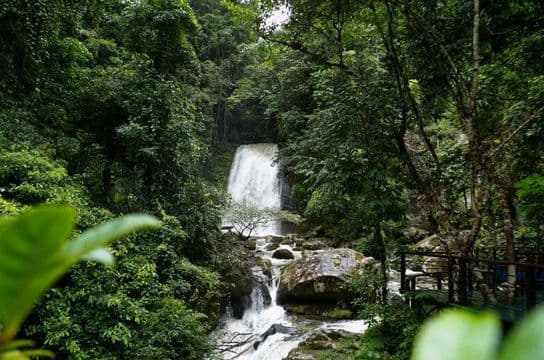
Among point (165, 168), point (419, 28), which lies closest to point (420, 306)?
point (419, 28)

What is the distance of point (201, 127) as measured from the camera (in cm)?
916

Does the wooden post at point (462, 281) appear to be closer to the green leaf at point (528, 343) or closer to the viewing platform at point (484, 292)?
the viewing platform at point (484, 292)

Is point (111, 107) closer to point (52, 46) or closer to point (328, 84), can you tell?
point (52, 46)

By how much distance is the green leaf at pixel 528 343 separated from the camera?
22cm

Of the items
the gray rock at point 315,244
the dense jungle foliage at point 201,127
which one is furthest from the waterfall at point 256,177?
the dense jungle foliage at point 201,127

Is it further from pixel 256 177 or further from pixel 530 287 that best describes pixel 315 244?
pixel 530 287

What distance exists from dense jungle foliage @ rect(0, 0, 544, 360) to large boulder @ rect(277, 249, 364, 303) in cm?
171

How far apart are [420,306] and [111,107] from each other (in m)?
7.20

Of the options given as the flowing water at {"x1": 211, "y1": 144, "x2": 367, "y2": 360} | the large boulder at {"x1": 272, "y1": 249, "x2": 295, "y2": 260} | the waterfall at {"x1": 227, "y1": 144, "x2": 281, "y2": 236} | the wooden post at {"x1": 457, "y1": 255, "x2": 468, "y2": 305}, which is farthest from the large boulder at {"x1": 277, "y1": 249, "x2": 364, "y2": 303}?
the waterfall at {"x1": 227, "y1": 144, "x2": 281, "y2": 236}

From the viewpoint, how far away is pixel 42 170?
18.0 feet

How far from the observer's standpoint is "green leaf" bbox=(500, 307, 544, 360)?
0.22m

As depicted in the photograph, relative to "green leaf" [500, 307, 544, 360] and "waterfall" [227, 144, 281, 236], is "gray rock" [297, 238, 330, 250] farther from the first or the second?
"green leaf" [500, 307, 544, 360]

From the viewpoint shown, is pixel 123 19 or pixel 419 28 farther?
pixel 123 19

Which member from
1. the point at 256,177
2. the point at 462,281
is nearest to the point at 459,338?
the point at 462,281
